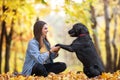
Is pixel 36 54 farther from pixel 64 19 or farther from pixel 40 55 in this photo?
pixel 64 19

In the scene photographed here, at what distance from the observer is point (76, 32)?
8961 millimetres

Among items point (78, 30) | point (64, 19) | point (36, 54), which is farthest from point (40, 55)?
point (64, 19)

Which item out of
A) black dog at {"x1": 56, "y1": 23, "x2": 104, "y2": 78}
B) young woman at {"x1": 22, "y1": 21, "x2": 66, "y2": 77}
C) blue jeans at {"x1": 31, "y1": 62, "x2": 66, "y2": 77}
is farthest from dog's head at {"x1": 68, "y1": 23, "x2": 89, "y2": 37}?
blue jeans at {"x1": 31, "y1": 62, "x2": 66, "y2": 77}

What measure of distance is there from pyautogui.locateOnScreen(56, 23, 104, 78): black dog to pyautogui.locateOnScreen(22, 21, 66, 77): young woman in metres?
0.46

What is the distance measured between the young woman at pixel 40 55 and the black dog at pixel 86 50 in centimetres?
46

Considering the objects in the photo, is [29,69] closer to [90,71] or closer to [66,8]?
[90,71]

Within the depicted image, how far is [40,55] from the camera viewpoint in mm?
9109

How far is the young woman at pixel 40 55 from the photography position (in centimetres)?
920

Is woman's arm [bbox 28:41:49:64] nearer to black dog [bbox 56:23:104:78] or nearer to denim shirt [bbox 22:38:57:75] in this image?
denim shirt [bbox 22:38:57:75]

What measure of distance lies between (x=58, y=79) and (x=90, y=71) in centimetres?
82

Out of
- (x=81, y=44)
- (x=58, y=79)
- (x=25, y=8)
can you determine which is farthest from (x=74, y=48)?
(x=25, y=8)

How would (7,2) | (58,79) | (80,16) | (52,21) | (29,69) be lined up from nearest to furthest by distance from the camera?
(58,79) < (29,69) < (7,2) < (80,16) < (52,21)

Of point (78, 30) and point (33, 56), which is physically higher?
point (78, 30)

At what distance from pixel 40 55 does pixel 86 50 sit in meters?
1.00
